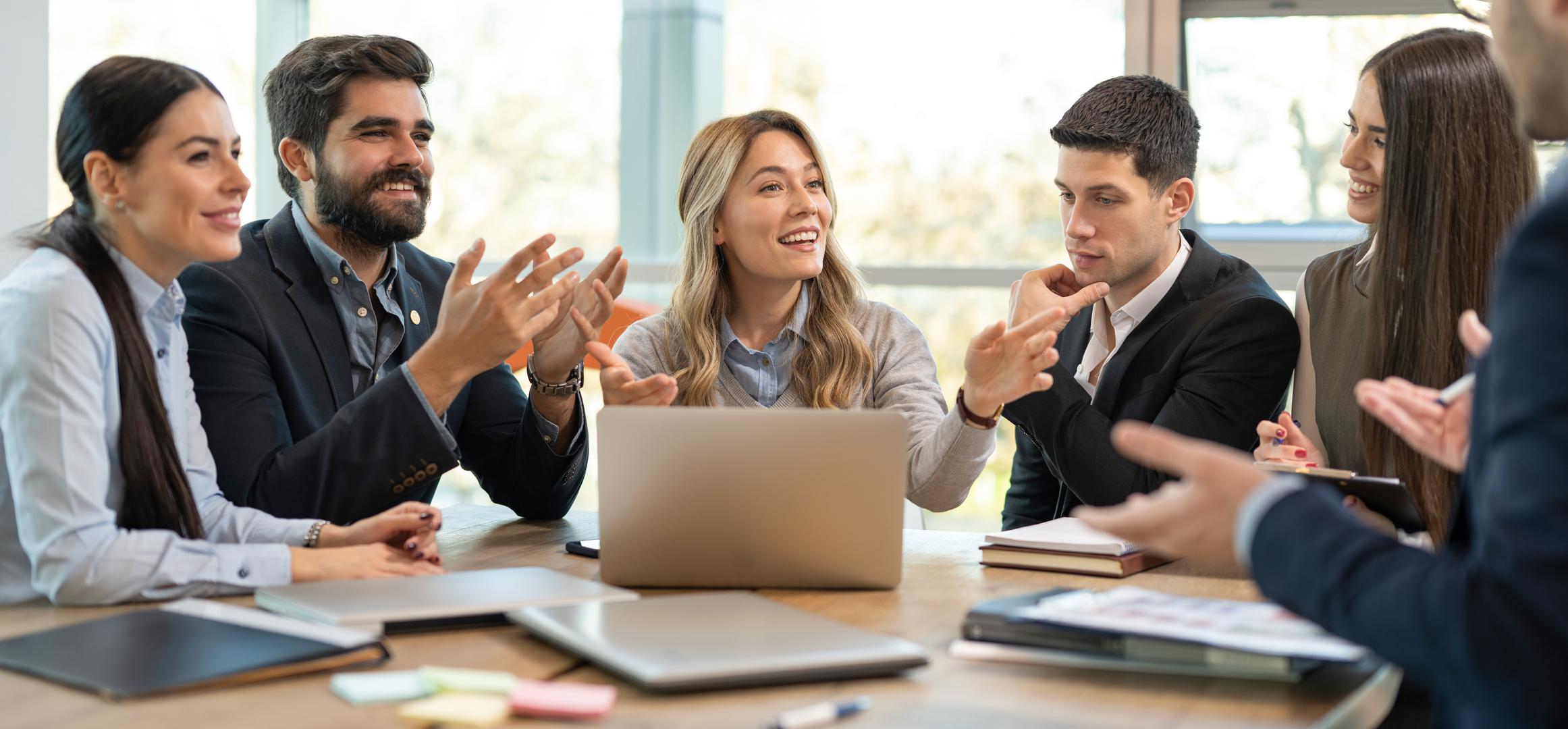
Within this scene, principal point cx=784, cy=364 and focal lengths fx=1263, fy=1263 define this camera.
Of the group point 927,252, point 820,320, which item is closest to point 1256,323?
point 820,320

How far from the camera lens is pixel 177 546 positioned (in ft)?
4.78

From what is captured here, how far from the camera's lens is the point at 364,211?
7.46 ft

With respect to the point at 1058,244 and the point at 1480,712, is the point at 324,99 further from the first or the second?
the point at 1058,244

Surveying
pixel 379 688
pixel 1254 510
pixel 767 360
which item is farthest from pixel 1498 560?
pixel 767 360

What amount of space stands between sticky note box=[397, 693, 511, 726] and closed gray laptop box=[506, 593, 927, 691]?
0.11m

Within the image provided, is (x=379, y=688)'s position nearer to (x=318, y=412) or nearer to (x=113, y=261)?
(x=113, y=261)

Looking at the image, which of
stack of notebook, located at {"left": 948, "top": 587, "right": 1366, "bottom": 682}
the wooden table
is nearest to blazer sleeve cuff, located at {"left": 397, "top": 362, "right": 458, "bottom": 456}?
the wooden table

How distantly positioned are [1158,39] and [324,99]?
2.55 metres

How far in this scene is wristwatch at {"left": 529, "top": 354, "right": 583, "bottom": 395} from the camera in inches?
85.3

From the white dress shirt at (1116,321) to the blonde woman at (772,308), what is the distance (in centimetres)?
32

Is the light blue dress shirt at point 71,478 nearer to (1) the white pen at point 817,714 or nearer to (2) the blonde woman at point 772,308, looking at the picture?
(1) the white pen at point 817,714

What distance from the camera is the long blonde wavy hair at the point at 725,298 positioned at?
8.06 ft

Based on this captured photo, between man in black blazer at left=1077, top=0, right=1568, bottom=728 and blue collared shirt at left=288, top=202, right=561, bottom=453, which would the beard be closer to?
blue collared shirt at left=288, top=202, right=561, bottom=453

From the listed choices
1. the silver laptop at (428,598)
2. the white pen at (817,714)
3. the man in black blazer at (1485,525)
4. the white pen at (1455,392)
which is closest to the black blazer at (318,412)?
the silver laptop at (428,598)
